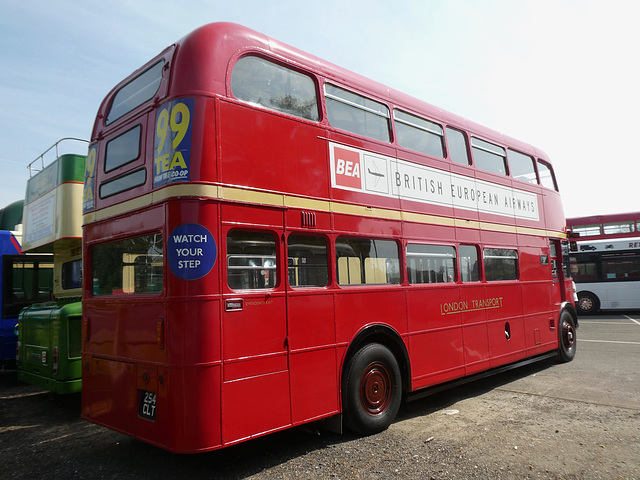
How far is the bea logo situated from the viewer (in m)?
5.29

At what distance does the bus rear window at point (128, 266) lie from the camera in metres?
4.32

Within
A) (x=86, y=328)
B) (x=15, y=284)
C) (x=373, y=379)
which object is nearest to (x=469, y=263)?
(x=373, y=379)

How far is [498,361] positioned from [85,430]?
232 inches

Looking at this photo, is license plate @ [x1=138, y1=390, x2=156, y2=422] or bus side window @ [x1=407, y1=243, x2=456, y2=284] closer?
license plate @ [x1=138, y1=390, x2=156, y2=422]

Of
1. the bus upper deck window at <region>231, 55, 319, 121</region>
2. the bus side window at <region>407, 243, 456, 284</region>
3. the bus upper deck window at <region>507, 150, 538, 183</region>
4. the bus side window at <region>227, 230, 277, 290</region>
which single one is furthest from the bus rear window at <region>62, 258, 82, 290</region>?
the bus upper deck window at <region>507, 150, 538, 183</region>

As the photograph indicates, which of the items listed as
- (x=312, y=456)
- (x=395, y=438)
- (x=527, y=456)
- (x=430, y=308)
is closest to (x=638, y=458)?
(x=527, y=456)

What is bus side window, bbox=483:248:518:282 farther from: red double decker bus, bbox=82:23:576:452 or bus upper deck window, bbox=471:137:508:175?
bus upper deck window, bbox=471:137:508:175

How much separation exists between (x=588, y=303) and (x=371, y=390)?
58.0ft

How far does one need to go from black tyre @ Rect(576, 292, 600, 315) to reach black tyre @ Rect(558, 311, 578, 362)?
11.4 meters

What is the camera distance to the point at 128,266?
4703 mm

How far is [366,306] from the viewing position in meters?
5.37

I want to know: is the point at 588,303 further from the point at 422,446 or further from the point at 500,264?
the point at 422,446

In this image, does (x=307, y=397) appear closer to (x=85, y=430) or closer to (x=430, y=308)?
(x=430, y=308)

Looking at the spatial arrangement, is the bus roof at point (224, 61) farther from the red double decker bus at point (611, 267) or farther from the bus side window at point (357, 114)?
the red double decker bus at point (611, 267)
